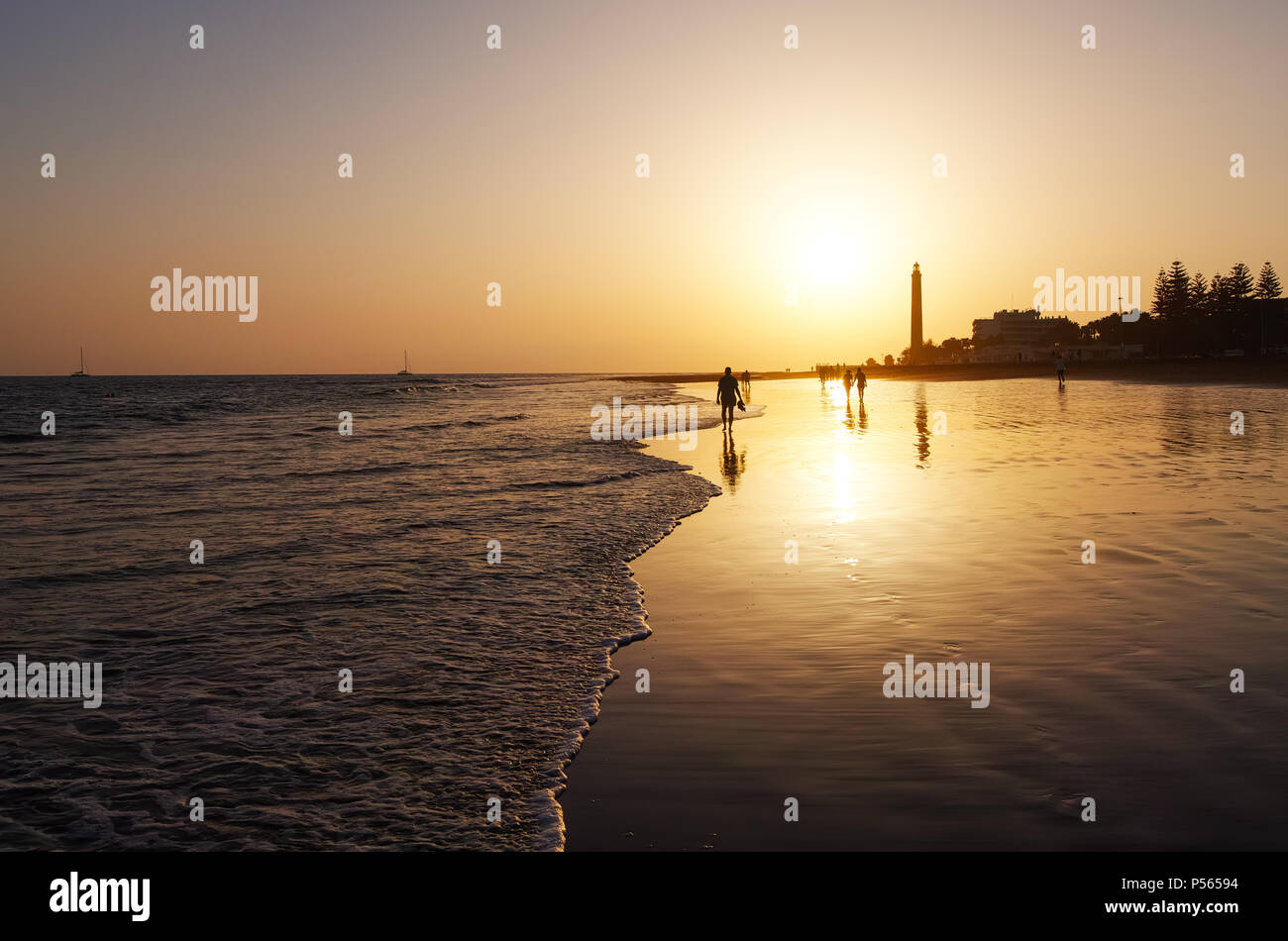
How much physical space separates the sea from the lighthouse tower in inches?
6052

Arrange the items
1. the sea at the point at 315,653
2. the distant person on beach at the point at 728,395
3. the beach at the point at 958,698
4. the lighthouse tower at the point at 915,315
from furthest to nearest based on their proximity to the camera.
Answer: the lighthouse tower at the point at 915,315 < the distant person on beach at the point at 728,395 < the sea at the point at 315,653 < the beach at the point at 958,698

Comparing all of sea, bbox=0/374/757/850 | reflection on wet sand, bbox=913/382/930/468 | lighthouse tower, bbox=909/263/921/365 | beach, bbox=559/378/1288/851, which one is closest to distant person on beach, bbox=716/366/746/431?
reflection on wet sand, bbox=913/382/930/468

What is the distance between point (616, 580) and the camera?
9719mm

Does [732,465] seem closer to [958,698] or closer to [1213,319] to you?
[958,698]

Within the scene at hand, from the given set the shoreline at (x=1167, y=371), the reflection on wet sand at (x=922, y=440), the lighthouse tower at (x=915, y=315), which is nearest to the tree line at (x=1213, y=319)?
the shoreline at (x=1167, y=371)

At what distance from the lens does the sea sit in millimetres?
4574

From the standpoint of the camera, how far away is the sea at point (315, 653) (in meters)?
4.57

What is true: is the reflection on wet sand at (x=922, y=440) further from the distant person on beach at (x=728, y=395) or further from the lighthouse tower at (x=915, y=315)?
the lighthouse tower at (x=915, y=315)

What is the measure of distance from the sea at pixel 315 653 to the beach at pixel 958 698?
0.58 meters

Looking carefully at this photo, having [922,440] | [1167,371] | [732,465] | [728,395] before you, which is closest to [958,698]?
[732,465]
